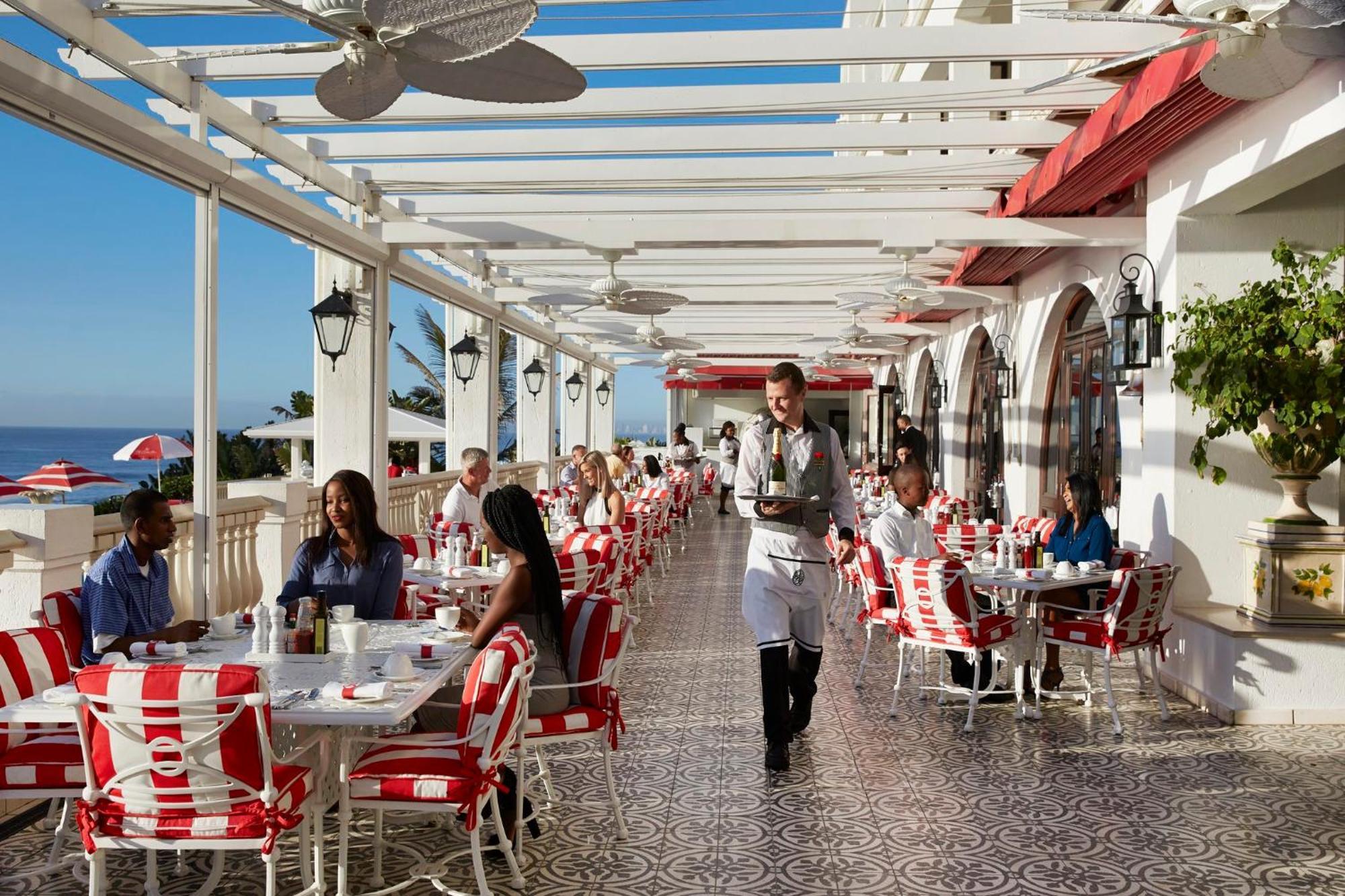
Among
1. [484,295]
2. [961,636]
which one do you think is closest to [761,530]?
[961,636]

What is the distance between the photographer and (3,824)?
158 inches

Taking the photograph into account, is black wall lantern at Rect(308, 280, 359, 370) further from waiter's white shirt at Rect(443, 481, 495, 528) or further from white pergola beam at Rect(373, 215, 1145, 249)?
waiter's white shirt at Rect(443, 481, 495, 528)

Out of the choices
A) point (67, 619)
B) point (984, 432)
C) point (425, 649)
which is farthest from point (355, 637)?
point (984, 432)

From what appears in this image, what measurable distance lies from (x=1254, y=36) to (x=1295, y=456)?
2.94 m

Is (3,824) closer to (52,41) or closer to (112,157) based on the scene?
(112,157)

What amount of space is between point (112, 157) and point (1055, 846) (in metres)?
4.87

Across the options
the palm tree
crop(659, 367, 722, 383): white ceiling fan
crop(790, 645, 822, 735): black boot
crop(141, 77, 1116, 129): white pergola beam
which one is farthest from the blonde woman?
the palm tree

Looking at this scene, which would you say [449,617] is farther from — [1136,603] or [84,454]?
[84,454]

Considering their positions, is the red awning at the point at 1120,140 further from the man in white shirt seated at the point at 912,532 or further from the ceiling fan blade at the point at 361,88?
the ceiling fan blade at the point at 361,88

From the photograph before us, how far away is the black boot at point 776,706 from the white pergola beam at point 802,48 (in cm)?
294

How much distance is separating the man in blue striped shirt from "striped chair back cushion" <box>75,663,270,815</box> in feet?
3.63

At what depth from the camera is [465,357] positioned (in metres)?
11.7

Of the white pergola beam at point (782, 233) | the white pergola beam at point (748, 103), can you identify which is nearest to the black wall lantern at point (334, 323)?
the white pergola beam at point (782, 233)

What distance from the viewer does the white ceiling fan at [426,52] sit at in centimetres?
265
